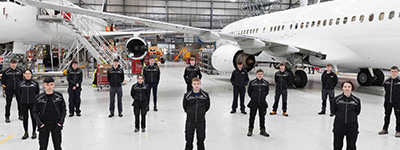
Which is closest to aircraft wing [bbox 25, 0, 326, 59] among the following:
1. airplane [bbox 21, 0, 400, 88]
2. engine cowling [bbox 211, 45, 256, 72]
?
airplane [bbox 21, 0, 400, 88]

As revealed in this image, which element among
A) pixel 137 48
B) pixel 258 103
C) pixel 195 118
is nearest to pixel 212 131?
pixel 258 103

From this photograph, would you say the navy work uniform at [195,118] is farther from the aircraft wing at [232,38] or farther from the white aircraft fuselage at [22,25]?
the white aircraft fuselage at [22,25]

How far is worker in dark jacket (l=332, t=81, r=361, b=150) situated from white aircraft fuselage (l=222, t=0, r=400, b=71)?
17.1 ft

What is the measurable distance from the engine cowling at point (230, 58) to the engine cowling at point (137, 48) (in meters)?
5.71

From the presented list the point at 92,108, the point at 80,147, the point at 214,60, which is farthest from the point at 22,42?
the point at 80,147

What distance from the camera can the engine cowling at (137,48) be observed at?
15.8m

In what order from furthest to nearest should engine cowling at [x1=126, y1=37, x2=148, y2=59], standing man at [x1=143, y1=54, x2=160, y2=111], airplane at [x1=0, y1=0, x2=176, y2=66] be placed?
engine cowling at [x1=126, y1=37, x2=148, y2=59] < airplane at [x1=0, y1=0, x2=176, y2=66] < standing man at [x1=143, y1=54, x2=160, y2=111]

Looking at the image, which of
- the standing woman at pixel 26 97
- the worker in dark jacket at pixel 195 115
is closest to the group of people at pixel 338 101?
the worker in dark jacket at pixel 195 115

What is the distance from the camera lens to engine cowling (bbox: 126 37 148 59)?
1580 cm

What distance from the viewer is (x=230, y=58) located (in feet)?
36.1

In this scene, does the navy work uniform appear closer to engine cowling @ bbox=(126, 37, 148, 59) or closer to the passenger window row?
the passenger window row

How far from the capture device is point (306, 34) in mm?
9703

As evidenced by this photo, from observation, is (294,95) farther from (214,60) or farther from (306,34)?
(214,60)

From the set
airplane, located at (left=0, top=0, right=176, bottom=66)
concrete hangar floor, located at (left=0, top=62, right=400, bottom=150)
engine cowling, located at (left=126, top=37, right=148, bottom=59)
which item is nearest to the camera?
concrete hangar floor, located at (left=0, top=62, right=400, bottom=150)
